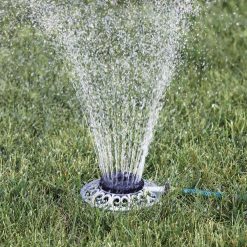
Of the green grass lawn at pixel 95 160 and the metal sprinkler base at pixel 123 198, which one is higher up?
the metal sprinkler base at pixel 123 198

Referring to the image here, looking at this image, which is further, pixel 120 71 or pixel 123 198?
pixel 120 71

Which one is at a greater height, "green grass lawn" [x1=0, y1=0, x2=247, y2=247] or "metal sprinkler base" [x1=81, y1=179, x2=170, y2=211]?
"metal sprinkler base" [x1=81, y1=179, x2=170, y2=211]

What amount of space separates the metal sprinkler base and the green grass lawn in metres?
0.04

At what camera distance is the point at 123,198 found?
295cm

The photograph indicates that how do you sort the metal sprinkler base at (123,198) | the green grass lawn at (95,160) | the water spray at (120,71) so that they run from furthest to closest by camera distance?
the water spray at (120,71) < the metal sprinkler base at (123,198) < the green grass lawn at (95,160)

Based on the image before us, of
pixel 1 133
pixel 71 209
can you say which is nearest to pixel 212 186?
pixel 71 209

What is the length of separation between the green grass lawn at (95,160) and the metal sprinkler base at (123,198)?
0.14ft

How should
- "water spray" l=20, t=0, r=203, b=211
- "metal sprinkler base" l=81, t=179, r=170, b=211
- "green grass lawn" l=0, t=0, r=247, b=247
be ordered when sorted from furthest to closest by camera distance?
1. "water spray" l=20, t=0, r=203, b=211
2. "metal sprinkler base" l=81, t=179, r=170, b=211
3. "green grass lawn" l=0, t=0, r=247, b=247

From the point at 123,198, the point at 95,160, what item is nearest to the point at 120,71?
the point at 95,160

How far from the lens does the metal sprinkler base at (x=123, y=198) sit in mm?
2917

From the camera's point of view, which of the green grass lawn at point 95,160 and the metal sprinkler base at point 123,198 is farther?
the metal sprinkler base at point 123,198

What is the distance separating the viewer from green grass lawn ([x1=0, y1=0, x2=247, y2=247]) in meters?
2.79

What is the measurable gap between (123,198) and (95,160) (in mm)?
562

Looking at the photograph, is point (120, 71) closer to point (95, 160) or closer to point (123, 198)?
point (95, 160)
